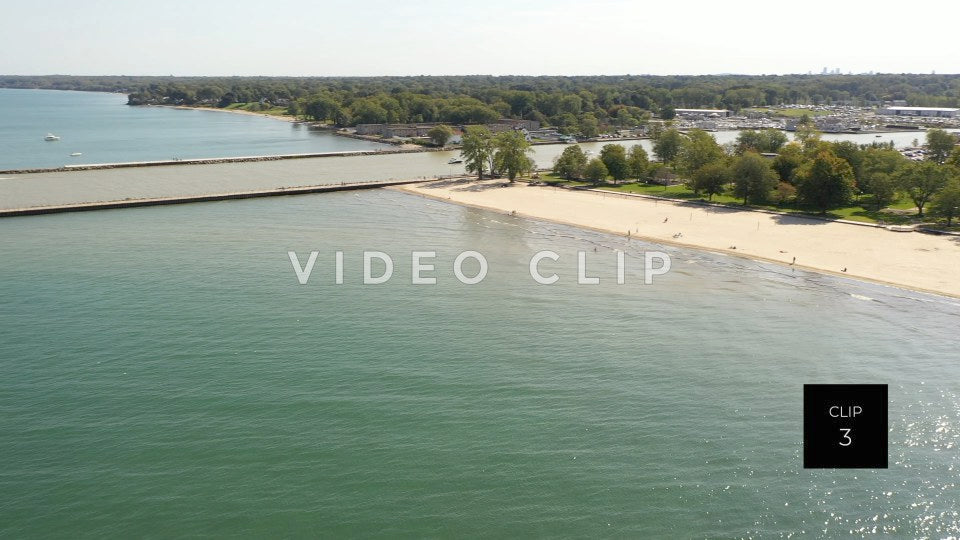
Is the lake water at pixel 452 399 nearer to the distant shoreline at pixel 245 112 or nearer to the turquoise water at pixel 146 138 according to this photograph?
the turquoise water at pixel 146 138

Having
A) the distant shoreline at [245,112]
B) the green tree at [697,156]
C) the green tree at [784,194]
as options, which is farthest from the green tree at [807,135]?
the distant shoreline at [245,112]

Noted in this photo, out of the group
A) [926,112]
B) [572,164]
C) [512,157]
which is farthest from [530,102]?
[926,112]

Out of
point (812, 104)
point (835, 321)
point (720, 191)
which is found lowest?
point (835, 321)

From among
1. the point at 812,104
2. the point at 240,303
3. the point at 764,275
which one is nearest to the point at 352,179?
the point at 240,303

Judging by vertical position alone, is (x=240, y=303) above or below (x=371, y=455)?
above

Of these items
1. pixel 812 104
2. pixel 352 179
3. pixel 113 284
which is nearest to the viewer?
pixel 113 284

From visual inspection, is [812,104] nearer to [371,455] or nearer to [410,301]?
[410,301]

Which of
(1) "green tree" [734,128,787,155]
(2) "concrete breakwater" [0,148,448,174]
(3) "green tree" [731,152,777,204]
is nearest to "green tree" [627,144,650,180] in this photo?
(3) "green tree" [731,152,777,204]
